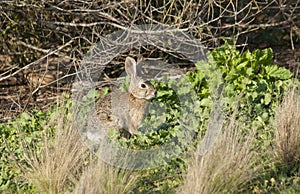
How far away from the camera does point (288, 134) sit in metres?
5.93

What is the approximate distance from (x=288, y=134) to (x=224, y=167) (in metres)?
1.01

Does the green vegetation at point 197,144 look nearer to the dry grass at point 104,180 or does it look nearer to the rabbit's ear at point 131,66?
the dry grass at point 104,180

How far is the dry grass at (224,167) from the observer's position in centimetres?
501

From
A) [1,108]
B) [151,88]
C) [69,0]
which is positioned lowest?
[1,108]

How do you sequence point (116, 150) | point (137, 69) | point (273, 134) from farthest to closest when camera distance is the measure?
point (137, 69) → point (273, 134) → point (116, 150)

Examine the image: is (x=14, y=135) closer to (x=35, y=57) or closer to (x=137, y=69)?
(x=137, y=69)

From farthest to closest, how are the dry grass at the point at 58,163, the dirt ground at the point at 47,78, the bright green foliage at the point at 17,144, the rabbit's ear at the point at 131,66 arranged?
1. the dirt ground at the point at 47,78
2. the rabbit's ear at the point at 131,66
3. the bright green foliage at the point at 17,144
4. the dry grass at the point at 58,163

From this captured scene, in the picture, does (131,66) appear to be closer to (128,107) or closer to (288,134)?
(128,107)

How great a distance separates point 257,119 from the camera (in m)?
6.71

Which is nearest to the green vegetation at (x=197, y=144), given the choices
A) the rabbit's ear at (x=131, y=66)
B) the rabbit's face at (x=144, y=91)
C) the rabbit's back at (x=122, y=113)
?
the rabbit's back at (x=122, y=113)

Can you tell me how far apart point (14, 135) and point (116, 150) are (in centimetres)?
186

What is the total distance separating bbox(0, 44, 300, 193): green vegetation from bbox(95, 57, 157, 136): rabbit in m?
0.16

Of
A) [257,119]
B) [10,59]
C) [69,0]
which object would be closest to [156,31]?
[69,0]

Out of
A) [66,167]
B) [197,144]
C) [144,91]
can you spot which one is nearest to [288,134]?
[197,144]
